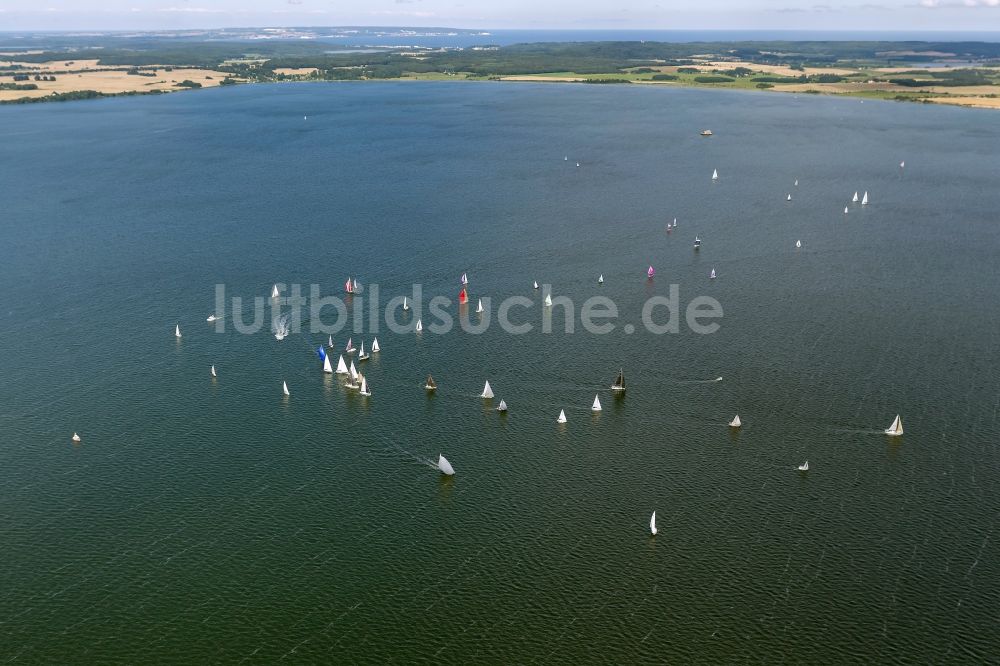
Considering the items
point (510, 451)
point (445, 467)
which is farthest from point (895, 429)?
point (445, 467)

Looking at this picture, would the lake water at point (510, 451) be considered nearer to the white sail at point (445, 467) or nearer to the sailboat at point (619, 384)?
the white sail at point (445, 467)

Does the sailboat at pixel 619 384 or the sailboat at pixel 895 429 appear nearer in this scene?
the sailboat at pixel 895 429

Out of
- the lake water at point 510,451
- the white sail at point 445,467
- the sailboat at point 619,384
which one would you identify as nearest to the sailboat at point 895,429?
the lake water at point 510,451

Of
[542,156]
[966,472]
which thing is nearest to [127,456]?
[966,472]

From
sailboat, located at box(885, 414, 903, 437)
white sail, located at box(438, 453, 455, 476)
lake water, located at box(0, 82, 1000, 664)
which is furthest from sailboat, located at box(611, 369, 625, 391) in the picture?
sailboat, located at box(885, 414, 903, 437)

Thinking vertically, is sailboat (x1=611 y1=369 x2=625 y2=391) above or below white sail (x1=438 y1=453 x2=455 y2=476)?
above

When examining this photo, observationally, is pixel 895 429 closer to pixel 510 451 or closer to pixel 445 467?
pixel 510 451

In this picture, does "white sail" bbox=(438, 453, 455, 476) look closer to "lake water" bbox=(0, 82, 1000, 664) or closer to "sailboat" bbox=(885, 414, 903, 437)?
"lake water" bbox=(0, 82, 1000, 664)

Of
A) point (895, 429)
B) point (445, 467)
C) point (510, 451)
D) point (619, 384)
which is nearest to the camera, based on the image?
point (445, 467)
